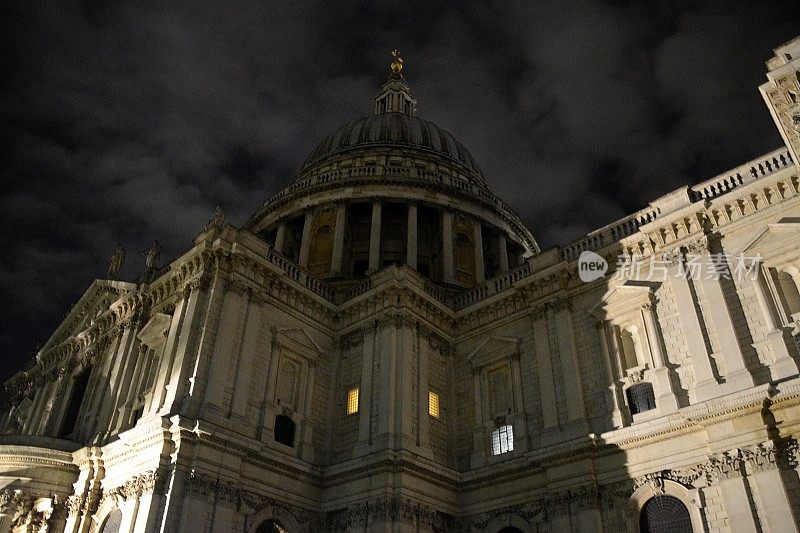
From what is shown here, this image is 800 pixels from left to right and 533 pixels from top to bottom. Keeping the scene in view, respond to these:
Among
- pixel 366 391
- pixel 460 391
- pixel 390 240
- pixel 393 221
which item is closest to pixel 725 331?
pixel 460 391

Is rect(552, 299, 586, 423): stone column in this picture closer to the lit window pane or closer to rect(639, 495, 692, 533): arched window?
the lit window pane

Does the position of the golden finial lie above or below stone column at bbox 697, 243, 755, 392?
above

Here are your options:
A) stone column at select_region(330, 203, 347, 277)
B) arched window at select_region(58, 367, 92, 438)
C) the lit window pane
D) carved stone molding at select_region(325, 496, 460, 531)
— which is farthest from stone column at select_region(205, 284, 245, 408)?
stone column at select_region(330, 203, 347, 277)

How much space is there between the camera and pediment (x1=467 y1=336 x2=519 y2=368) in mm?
26938

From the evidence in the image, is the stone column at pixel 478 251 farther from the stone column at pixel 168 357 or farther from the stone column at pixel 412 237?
the stone column at pixel 168 357

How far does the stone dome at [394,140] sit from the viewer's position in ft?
168

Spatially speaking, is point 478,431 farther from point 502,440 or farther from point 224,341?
point 224,341

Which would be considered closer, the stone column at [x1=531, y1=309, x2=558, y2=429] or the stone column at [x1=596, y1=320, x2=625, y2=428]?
the stone column at [x1=596, y1=320, x2=625, y2=428]

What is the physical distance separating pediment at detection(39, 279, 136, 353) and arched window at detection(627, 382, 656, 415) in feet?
77.1

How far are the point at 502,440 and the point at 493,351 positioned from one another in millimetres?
4032

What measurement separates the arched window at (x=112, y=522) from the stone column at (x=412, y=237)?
21683mm

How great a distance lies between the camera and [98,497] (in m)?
24.0

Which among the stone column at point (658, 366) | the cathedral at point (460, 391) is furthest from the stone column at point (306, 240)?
the stone column at point (658, 366)

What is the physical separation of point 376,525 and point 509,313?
10742 mm
